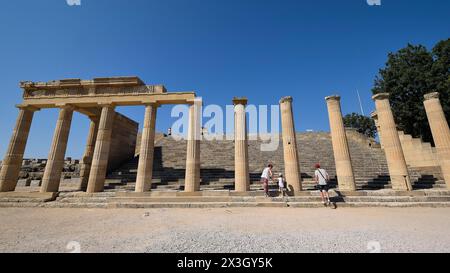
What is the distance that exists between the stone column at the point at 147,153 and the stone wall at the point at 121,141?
25.2 ft

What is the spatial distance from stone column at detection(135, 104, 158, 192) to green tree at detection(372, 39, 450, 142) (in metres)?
28.7

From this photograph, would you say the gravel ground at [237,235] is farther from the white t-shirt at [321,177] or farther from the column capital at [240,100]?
the column capital at [240,100]

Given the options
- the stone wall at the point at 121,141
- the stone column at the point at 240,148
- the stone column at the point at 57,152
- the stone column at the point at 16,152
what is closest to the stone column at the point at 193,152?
the stone column at the point at 240,148

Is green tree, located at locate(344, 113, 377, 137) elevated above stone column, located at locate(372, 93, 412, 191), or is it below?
above

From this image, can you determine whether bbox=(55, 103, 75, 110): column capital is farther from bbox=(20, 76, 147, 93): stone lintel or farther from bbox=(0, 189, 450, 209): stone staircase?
bbox=(0, 189, 450, 209): stone staircase

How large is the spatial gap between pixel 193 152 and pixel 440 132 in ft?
56.2

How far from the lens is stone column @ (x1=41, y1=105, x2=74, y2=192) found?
46.5ft

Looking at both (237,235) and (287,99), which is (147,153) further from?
(287,99)

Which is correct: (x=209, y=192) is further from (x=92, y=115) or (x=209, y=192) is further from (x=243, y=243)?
(x=92, y=115)

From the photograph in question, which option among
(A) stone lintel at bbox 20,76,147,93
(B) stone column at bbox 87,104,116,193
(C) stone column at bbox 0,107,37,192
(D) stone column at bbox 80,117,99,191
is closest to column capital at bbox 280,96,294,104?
(A) stone lintel at bbox 20,76,147,93

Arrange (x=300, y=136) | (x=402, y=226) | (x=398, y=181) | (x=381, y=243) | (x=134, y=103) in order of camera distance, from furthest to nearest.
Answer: (x=300, y=136) → (x=134, y=103) → (x=398, y=181) → (x=402, y=226) → (x=381, y=243)

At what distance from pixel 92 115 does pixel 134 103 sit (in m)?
6.23

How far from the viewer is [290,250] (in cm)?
437
